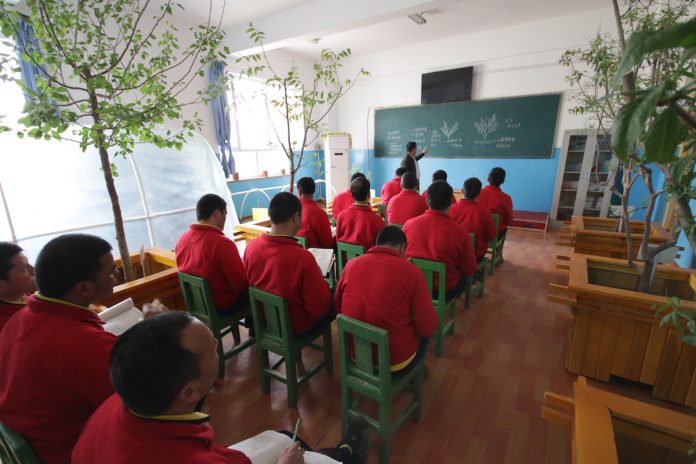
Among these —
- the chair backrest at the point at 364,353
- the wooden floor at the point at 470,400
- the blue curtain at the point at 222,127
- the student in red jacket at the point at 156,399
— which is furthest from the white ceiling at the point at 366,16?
the student in red jacket at the point at 156,399

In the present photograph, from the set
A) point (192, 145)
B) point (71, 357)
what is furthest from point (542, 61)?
point (71, 357)

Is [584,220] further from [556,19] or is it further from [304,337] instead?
[556,19]

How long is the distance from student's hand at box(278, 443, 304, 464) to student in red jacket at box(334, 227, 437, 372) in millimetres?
622

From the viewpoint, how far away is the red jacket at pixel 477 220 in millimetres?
3031

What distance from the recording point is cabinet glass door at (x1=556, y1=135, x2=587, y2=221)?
18.6 ft

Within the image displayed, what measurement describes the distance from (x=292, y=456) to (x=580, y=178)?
258 inches

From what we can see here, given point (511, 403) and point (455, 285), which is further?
point (455, 285)

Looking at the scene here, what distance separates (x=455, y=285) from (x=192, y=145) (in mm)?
3520

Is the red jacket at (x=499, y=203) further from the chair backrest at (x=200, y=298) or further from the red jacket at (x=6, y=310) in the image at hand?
the red jacket at (x=6, y=310)

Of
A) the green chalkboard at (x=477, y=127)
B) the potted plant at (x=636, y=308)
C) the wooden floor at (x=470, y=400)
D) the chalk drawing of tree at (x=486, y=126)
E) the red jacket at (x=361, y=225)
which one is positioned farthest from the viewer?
the chalk drawing of tree at (x=486, y=126)

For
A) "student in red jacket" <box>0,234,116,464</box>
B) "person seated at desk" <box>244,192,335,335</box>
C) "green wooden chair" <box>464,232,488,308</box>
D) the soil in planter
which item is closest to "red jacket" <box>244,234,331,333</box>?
"person seated at desk" <box>244,192,335,335</box>

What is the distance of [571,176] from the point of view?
5.84 m

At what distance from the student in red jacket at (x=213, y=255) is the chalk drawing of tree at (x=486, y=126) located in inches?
230

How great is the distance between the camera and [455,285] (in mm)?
2404
